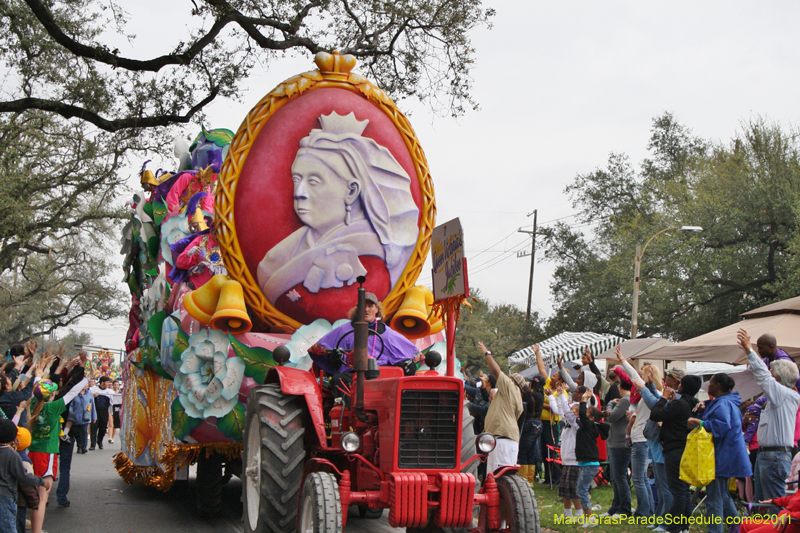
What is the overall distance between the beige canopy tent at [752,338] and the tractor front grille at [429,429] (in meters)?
7.43

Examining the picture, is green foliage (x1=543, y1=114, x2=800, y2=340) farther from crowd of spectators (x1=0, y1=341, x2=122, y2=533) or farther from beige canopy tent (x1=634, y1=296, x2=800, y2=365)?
crowd of spectators (x1=0, y1=341, x2=122, y2=533)

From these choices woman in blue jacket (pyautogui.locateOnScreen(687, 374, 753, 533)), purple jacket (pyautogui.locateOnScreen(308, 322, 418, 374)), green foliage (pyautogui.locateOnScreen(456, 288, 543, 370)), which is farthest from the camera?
green foliage (pyautogui.locateOnScreen(456, 288, 543, 370))

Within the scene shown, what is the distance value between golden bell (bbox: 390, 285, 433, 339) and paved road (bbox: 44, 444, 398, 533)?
2.25 meters

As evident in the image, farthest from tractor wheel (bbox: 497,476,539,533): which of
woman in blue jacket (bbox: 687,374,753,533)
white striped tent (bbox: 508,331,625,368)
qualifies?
white striped tent (bbox: 508,331,625,368)

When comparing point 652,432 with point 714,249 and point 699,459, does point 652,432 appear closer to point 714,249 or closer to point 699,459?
point 699,459

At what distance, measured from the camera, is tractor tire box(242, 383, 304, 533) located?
5820 mm

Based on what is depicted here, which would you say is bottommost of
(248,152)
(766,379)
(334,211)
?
(766,379)

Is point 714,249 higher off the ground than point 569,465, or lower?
higher

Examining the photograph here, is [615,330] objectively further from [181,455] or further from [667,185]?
[181,455]

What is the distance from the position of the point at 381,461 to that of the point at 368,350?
1.28 m

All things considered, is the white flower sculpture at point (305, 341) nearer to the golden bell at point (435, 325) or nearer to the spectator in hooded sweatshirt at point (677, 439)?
the golden bell at point (435, 325)

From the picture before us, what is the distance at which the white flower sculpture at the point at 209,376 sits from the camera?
303 inches

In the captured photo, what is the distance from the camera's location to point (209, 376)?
7.89 meters

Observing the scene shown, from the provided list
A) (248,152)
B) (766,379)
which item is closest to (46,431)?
(248,152)
